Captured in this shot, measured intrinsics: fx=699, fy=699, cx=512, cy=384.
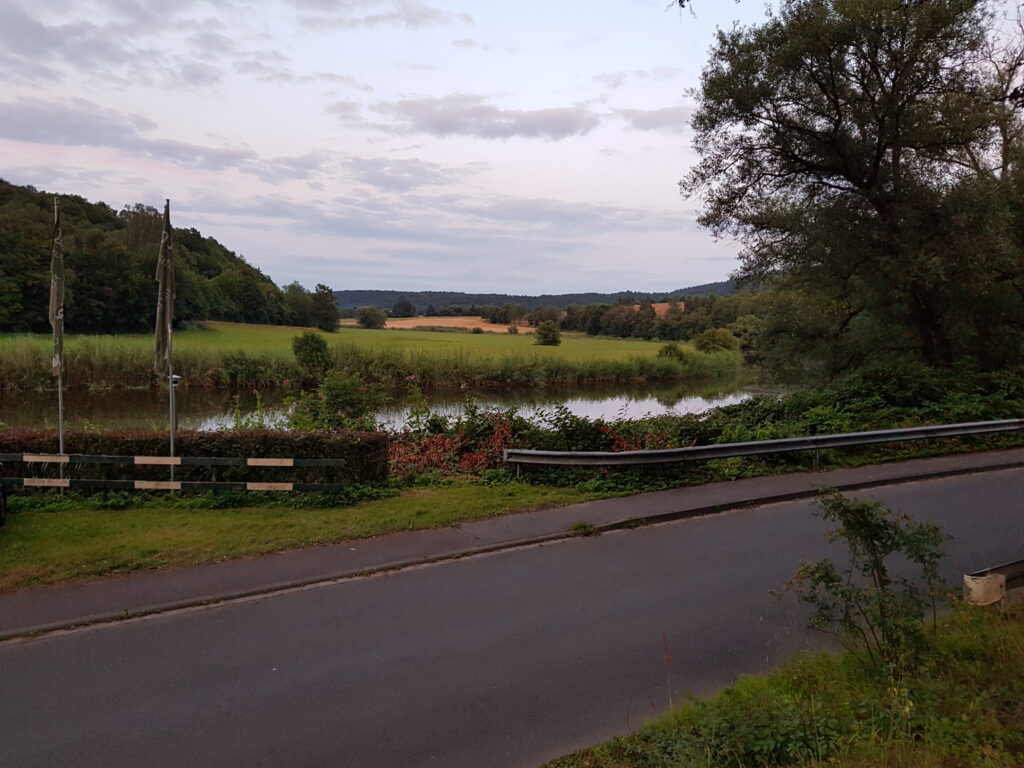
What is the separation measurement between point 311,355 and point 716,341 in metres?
43.6

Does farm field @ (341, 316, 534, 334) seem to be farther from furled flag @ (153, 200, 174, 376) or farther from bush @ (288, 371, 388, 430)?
furled flag @ (153, 200, 174, 376)

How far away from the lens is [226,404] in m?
32.8

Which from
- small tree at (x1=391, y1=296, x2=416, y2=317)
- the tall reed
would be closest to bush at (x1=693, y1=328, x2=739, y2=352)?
the tall reed

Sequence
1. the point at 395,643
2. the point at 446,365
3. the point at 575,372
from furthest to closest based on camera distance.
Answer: the point at 575,372
the point at 446,365
the point at 395,643

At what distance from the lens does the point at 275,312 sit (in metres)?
95.8

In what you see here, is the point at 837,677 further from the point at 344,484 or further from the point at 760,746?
the point at 344,484

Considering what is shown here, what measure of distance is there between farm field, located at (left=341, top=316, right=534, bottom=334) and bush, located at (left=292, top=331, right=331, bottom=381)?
52.1m

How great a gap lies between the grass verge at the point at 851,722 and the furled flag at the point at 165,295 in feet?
28.4

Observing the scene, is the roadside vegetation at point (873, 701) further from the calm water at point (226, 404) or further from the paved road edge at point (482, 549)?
the calm water at point (226, 404)

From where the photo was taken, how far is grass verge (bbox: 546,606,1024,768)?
3.56 meters

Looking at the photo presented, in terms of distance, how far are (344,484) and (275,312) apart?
91544 millimetres

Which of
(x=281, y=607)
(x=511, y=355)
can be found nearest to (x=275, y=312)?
(x=511, y=355)

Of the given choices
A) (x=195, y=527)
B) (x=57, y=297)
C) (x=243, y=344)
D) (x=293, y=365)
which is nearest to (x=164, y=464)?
(x=195, y=527)

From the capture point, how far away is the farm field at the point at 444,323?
9844cm
